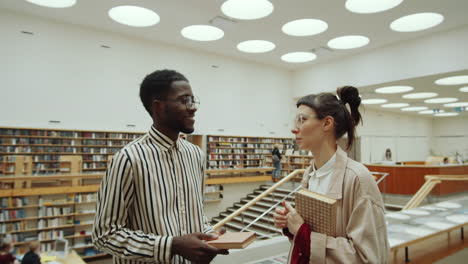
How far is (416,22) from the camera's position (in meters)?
8.05

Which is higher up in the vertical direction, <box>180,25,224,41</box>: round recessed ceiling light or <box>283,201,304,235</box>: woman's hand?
Result: <box>180,25,224,41</box>: round recessed ceiling light

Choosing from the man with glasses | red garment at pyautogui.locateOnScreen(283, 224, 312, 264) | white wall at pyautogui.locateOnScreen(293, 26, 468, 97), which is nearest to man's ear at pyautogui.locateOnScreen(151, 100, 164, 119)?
the man with glasses

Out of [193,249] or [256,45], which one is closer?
[193,249]

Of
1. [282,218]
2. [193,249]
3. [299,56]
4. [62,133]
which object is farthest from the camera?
[299,56]

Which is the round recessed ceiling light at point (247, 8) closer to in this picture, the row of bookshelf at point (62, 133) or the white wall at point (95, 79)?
the white wall at point (95, 79)

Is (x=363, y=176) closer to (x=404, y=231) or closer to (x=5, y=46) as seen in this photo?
(x=404, y=231)

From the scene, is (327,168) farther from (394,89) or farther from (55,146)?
(394,89)

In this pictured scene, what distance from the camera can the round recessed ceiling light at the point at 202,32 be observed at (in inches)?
351

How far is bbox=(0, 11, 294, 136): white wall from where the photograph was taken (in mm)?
8141

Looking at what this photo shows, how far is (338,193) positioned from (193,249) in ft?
2.17

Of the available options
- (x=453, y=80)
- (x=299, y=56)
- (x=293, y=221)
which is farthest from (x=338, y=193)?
(x=453, y=80)

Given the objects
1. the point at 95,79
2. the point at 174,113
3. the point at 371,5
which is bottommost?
the point at 174,113

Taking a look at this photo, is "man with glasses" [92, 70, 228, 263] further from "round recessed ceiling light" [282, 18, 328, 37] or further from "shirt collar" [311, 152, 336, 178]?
"round recessed ceiling light" [282, 18, 328, 37]

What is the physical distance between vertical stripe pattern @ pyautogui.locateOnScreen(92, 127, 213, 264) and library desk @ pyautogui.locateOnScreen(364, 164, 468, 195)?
10255 mm
